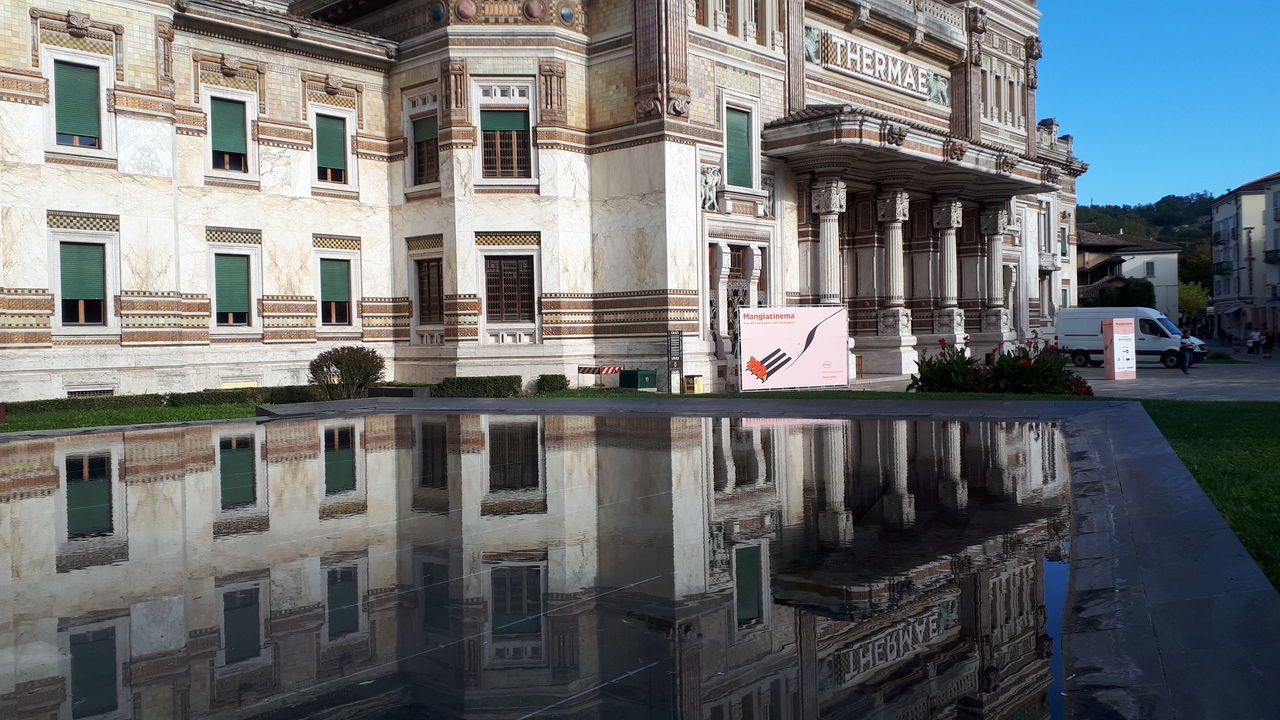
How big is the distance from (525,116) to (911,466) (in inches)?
842

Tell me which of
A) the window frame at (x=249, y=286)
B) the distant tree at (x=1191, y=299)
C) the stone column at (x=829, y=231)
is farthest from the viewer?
the distant tree at (x=1191, y=299)

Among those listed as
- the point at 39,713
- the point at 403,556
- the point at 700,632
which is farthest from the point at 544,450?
the point at 39,713

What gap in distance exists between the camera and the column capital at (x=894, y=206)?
37.1m

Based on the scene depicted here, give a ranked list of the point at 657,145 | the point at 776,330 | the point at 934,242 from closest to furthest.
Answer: the point at 776,330 < the point at 657,145 < the point at 934,242

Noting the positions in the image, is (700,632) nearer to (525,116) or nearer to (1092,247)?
(525,116)

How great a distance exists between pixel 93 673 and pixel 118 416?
18.0 m

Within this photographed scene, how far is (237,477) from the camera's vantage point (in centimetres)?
1256

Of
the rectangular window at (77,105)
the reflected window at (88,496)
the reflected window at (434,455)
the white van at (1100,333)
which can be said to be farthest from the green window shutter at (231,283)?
the white van at (1100,333)

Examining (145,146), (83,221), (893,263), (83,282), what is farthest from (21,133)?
(893,263)

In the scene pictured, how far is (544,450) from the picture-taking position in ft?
49.1

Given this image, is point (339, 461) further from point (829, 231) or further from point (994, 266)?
point (994, 266)

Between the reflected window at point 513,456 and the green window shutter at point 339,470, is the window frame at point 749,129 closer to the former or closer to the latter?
the reflected window at point 513,456

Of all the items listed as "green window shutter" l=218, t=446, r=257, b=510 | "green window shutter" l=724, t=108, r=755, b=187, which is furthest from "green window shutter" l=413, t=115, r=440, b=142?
"green window shutter" l=218, t=446, r=257, b=510

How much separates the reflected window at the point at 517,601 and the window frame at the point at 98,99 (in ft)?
75.1
